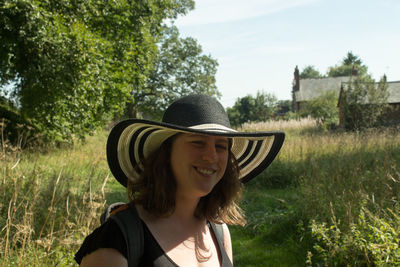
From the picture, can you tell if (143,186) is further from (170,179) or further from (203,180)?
(203,180)

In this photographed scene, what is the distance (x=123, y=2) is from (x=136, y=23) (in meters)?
1.13

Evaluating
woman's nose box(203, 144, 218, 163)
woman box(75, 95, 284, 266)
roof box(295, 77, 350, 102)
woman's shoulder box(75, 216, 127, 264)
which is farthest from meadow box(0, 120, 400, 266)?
roof box(295, 77, 350, 102)

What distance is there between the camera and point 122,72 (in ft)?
44.7

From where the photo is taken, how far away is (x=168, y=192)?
5.68ft

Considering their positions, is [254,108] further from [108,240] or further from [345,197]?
[108,240]

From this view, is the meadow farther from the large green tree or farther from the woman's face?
the large green tree

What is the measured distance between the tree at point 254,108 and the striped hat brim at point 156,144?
39.1 metres

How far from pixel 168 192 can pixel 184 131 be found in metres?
0.32

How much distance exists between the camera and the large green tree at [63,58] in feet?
31.5

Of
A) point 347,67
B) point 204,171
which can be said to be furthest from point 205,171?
point 347,67

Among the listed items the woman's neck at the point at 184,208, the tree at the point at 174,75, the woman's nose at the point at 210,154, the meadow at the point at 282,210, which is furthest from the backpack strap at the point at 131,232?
the tree at the point at 174,75

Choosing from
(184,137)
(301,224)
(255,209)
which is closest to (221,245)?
(184,137)

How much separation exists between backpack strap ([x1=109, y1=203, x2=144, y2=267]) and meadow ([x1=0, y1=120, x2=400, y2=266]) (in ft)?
4.45

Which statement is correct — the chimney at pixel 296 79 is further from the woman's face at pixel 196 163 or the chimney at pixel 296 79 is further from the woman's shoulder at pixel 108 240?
the woman's shoulder at pixel 108 240
